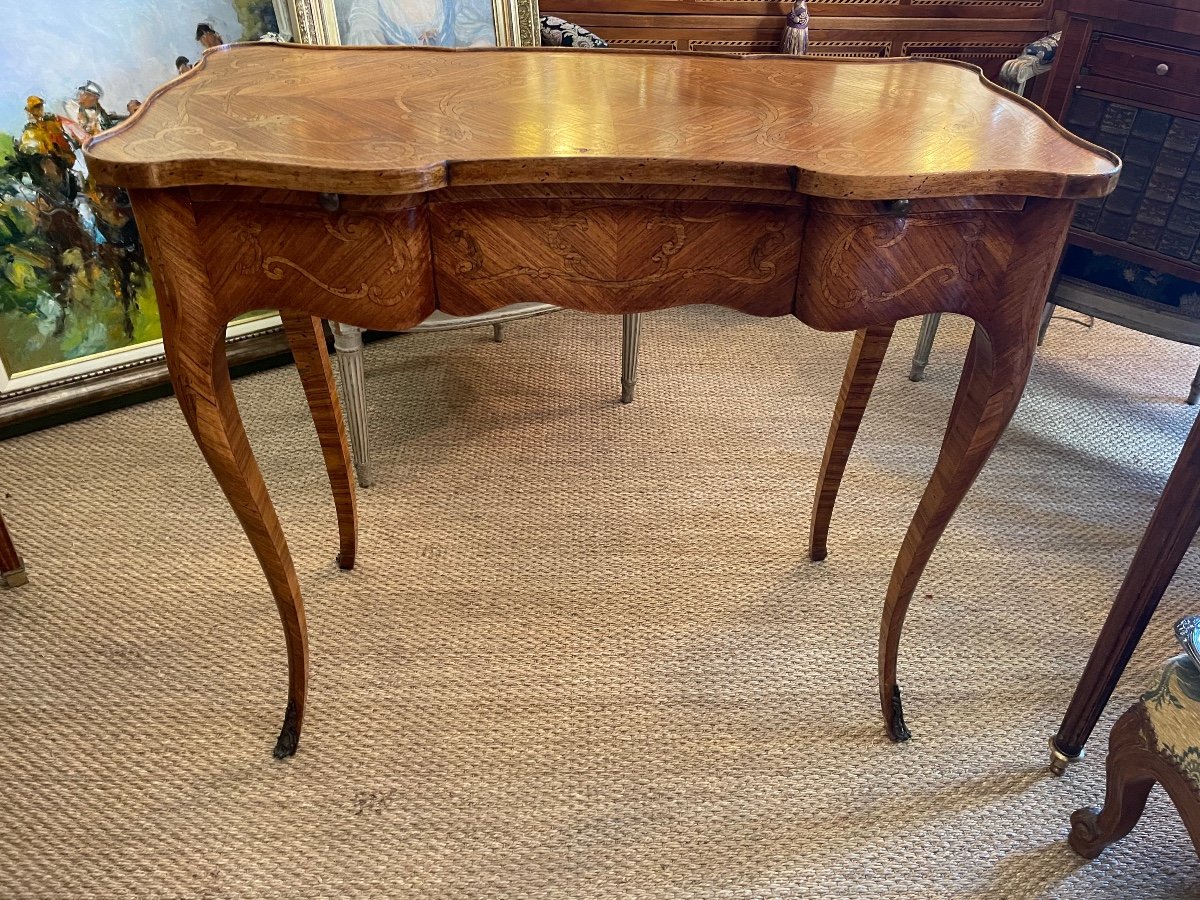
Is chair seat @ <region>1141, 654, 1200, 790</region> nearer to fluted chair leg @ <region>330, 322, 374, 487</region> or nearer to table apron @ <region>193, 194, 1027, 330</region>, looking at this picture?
table apron @ <region>193, 194, 1027, 330</region>

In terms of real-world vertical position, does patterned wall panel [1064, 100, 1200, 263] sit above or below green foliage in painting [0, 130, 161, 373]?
above

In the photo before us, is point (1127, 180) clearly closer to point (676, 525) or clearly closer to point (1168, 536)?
point (1168, 536)

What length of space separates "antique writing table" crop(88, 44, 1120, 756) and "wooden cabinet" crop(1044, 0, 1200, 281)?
753 mm

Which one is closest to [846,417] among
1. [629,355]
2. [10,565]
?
[629,355]

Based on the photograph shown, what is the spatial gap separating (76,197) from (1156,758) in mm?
1981

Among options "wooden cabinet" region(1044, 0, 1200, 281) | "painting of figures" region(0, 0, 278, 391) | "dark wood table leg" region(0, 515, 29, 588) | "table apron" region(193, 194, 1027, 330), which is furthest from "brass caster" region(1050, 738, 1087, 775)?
"painting of figures" region(0, 0, 278, 391)

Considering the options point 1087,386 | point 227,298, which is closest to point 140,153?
point 227,298

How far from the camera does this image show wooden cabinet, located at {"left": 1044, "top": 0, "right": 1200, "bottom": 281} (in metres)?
1.60

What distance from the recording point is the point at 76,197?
69.7 inches

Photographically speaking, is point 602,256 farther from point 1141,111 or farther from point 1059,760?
point 1141,111

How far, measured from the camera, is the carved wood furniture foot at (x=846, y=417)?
1345 mm

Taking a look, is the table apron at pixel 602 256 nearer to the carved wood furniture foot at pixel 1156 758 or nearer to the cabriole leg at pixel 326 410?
the cabriole leg at pixel 326 410

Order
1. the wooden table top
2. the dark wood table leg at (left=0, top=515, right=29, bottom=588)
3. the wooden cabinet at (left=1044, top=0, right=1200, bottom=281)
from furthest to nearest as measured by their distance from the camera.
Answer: the wooden cabinet at (left=1044, top=0, right=1200, bottom=281) < the dark wood table leg at (left=0, top=515, right=29, bottom=588) < the wooden table top

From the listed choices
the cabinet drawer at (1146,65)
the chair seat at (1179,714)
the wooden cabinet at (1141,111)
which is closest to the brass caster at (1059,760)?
the chair seat at (1179,714)
